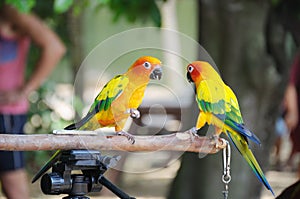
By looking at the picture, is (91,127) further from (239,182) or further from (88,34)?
(88,34)

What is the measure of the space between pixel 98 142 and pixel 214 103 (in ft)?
0.92

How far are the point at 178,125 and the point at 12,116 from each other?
2200 mm

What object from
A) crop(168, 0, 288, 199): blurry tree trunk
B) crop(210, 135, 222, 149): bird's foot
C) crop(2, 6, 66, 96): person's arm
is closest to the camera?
crop(210, 135, 222, 149): bird's foot

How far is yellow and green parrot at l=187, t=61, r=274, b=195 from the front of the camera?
1.79 meters

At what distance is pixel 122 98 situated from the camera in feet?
5.83

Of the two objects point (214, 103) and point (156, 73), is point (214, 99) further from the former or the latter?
point (156, 73)

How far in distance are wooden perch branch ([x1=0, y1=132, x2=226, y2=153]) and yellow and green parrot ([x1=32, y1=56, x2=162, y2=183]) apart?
24 millimetres

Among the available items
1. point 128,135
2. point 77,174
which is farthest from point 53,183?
point 128,135

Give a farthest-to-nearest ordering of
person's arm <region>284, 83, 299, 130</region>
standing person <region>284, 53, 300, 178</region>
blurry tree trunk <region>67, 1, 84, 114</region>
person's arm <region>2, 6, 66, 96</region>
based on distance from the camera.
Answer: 1. blurry tree trunk <region>67, 1, 84, 114</region>
2. person's arm <region>284, 83, 299, 130</region>
3. standing person <region>284, 53, 300, 178</region>
4. person's arm <region>2, 6, 66, 96</region>

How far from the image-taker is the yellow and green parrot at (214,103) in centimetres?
179

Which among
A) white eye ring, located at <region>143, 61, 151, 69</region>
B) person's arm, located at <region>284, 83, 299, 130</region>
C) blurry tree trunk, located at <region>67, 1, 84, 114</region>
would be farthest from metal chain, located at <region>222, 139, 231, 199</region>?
blurry tree trunk, located at <region>67, 1, 84, 114</region>

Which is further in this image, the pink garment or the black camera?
the pink garment

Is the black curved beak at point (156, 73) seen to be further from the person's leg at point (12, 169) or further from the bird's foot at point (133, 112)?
the person's leg at point (12, 169)

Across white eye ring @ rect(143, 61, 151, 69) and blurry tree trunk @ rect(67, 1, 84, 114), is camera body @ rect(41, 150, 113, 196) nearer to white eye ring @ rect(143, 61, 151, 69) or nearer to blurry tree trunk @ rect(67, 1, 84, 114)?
white eye ring @ rect(143, 61, 151, 69)
